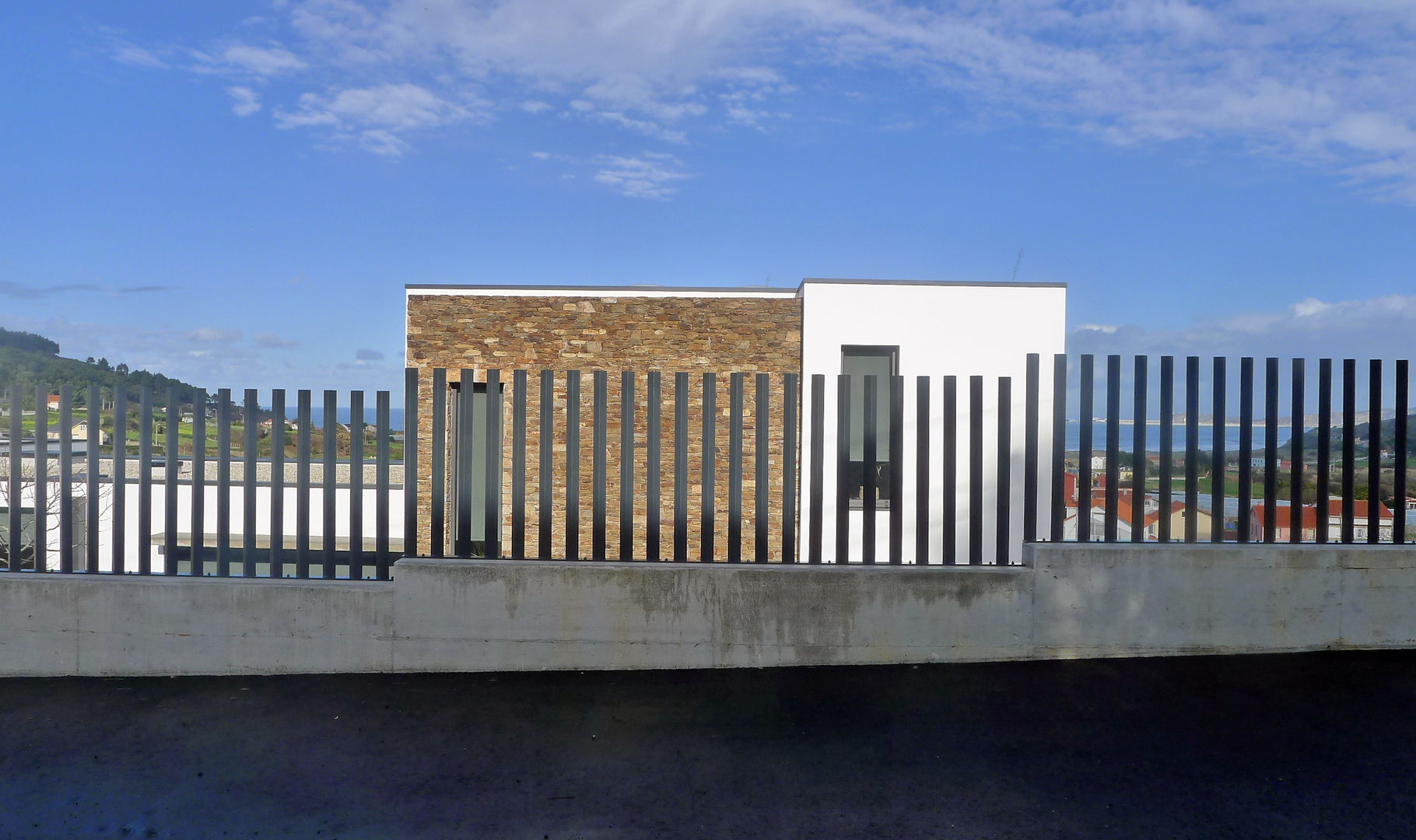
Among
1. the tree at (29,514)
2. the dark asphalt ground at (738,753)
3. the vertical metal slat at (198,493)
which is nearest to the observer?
the dark asphalt ground at (738,753)

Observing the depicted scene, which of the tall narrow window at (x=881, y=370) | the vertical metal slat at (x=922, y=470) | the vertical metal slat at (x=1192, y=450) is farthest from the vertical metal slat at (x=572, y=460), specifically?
the tall narrow window at (x=881, y=370)

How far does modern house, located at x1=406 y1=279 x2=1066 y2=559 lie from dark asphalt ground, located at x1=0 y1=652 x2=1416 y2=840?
834 centimetres

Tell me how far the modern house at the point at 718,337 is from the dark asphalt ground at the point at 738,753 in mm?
8335

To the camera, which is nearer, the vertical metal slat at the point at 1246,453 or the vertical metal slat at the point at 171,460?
the vertical metal slat at the point at 171,460

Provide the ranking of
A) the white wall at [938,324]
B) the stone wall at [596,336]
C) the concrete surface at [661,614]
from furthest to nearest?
the stone wall at [596,336], the white wall at [938,324], the concrete surface at [661,614]

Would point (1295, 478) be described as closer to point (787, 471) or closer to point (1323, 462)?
point (1323, 462)

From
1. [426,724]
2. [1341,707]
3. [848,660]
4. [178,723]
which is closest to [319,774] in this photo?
[426,724]

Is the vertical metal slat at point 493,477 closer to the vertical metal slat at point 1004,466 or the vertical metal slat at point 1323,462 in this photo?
the vertical metal slat at point 1004,466

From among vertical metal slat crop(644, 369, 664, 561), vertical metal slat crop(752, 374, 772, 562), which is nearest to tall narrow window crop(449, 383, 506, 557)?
vertical metal slat crop(644, 369, 664, 561)

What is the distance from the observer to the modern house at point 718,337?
47.5 ft

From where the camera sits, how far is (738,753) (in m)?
4.25

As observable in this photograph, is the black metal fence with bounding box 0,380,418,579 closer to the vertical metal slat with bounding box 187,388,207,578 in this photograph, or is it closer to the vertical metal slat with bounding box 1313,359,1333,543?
the vertical metal slat with bounding box 187,388,207,578

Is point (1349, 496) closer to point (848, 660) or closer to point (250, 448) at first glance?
point (848, 660)

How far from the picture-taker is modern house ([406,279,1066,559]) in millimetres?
14469
